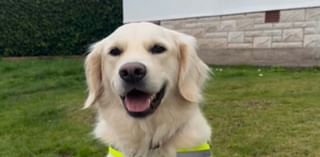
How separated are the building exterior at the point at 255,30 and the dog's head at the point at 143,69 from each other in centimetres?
634

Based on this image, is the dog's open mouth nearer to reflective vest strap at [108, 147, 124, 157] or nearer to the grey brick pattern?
reflective vest strap at [108, 147, 124, 157]

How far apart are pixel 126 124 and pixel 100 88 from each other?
1.14 feet

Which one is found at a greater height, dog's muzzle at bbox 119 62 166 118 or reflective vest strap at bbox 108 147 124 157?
dog's muzzle at bbox 119 62 166 118

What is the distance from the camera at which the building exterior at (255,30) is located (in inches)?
346

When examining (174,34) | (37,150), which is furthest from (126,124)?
(37,150)

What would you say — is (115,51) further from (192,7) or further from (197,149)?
(192,7)

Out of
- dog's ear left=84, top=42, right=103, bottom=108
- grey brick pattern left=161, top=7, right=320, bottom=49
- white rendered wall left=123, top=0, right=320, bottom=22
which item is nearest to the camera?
dog's ear left=84, top=42, right=103, bottom=108

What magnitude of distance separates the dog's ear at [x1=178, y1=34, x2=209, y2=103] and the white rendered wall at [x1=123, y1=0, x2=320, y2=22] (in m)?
6.31

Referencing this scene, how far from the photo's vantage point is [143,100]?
263cm

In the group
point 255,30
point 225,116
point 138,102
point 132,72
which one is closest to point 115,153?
point 138,102

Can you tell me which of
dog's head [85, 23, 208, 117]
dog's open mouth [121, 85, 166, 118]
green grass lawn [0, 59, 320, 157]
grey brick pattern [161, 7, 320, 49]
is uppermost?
dog's head [85, 23, 208, 117]

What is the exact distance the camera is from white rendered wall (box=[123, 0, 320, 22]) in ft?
30.2

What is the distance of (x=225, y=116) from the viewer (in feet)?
17.8

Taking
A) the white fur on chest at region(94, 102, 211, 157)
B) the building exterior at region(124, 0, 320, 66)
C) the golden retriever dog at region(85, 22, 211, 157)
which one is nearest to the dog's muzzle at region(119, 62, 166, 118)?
the golden retriever dog at region(85, 22, 211, 157)
